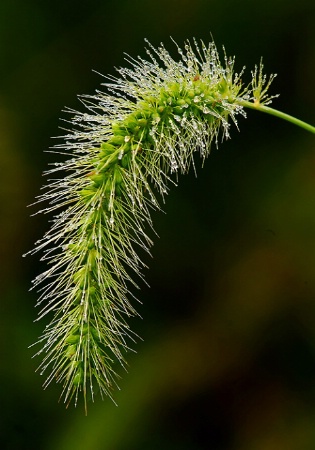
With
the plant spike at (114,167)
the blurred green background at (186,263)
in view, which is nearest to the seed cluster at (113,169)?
the plant spike at (114,167)

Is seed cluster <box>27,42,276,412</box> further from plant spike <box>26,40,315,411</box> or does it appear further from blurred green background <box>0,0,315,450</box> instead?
blurred green background <box>0,0,315,450</box>

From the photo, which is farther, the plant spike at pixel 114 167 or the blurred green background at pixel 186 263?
the blurred green background at pixel 186 263

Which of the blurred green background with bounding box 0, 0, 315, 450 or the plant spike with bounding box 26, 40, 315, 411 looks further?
the blurred green background with bounding box 0, 0, 315, 450

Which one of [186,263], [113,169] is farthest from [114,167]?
[186,263]

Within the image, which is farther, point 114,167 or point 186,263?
point 186,263

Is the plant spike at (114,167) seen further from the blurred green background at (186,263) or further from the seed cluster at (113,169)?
the blurred green background at (186,263)

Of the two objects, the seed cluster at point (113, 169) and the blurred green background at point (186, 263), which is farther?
the blurred green background at point (186, 263)

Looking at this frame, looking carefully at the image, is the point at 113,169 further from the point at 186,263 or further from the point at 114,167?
the point at 186,263

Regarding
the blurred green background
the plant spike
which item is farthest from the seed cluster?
the blurred green background
